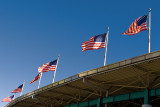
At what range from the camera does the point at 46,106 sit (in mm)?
48094

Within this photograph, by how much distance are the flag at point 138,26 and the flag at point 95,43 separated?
4485mm

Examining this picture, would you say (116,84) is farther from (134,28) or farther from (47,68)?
(47,68)

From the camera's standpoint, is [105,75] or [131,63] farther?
[105,75]

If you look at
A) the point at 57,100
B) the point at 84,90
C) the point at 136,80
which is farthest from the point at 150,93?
the point at 57,100

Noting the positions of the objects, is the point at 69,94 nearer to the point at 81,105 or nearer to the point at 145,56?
the point at 81,105

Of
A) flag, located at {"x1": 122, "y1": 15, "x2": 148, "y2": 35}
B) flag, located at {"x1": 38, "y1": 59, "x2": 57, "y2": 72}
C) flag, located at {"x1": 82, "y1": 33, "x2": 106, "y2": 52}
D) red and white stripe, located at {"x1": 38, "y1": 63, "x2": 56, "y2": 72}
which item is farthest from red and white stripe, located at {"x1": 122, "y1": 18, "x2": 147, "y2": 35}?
red and white stripe, located at {"x1": 38, "y1": 63, "x2": 56, "y2": 72}

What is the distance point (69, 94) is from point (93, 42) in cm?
1146

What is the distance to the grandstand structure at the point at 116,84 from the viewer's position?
2548 centimetres

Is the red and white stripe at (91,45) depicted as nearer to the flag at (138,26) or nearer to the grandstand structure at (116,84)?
the grandstand structure at (116,84)

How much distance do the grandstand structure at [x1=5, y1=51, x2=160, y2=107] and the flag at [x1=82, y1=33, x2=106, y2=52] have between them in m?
4.29

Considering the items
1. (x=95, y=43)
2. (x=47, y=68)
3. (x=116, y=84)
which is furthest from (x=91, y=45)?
(x=47, y=68)

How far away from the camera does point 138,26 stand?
2825 cm

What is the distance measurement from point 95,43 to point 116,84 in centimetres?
633

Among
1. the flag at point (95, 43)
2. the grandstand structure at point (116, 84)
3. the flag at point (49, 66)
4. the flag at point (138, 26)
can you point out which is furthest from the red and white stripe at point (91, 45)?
the flag at point (49, 66)
